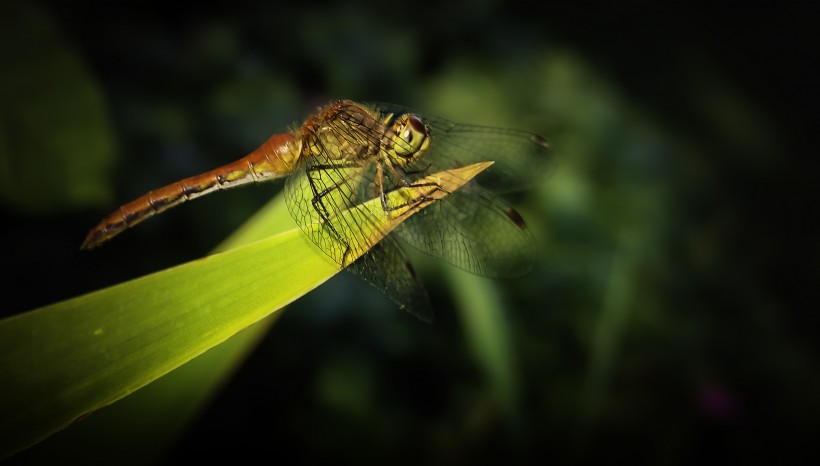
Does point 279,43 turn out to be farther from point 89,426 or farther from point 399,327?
point 89,426

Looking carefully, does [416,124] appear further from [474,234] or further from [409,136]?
[474,234]

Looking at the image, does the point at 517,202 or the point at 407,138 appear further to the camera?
the point at 517,202

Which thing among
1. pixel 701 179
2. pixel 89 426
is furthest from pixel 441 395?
pixel 701 179

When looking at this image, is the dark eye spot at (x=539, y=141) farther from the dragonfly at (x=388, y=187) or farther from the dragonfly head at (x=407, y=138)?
the dragonfly head at (x=407, y=138)

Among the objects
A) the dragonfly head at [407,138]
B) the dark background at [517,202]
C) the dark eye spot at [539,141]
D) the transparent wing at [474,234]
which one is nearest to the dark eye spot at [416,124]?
the dragonfly head at [407,138]

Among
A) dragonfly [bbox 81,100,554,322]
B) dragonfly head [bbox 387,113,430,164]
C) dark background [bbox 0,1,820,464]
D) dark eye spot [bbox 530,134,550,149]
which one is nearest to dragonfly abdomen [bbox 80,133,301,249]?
dragonfly [bbox 81,100,554,322]

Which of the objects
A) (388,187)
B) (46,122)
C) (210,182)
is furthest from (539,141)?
(46,122)

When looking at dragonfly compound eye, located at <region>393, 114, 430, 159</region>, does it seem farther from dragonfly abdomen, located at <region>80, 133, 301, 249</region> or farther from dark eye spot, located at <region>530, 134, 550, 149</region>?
dark eye spot, located at <region>530, 134, 550, 149</region>

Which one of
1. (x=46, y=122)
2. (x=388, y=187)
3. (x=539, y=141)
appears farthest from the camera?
A: (x=46, y=122)
